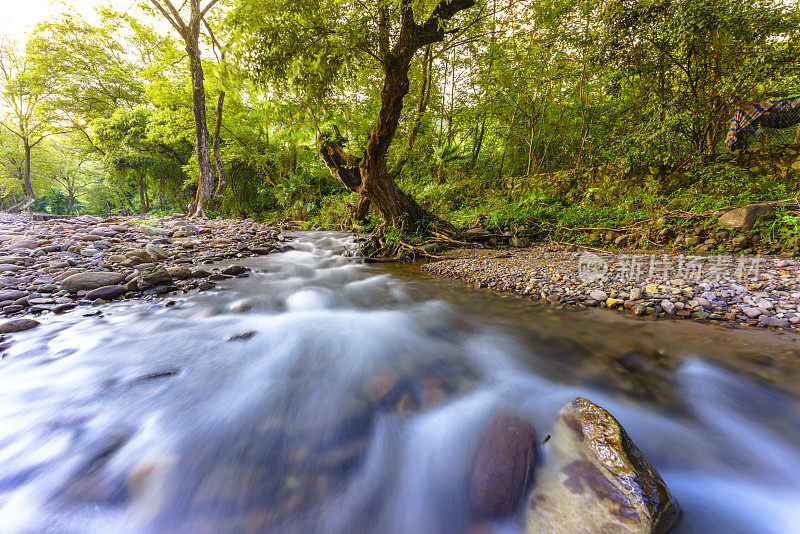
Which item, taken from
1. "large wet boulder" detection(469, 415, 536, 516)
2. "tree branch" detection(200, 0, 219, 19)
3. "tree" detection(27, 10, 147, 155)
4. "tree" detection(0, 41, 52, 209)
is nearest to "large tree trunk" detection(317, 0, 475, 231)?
"large wet boulder" detection(469, 415, 536, 516)

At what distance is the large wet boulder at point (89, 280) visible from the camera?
397cm

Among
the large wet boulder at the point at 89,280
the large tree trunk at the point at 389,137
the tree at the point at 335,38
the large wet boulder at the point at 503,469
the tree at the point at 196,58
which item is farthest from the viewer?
the tree at the point at 196,58

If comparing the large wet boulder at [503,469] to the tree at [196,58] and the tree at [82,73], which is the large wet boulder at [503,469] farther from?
the tree at [82,73]

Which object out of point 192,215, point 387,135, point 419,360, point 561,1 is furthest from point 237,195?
point 419,360

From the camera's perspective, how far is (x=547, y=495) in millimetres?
1288

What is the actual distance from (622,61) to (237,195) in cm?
2444

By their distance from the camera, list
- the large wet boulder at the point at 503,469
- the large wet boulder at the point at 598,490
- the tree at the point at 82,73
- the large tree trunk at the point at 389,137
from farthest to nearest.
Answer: the tree at the point at 82,73
the large tree trunk at the point at 389,137
the large wet boulder at the point at 503,469
the large wet boulder at the point at 598,490

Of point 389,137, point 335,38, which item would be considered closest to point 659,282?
point 389,137

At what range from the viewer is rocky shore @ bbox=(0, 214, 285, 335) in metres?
3.62

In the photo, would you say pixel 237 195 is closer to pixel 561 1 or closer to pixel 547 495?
pixel 561 1

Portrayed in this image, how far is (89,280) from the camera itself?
13.5 feet

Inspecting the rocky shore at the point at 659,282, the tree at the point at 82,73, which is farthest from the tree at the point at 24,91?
the rocky shore at the point at 659,282

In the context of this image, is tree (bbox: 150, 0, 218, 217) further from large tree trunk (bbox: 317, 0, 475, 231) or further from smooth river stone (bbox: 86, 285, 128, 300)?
smooth river stone (bbox: 86, 285, 128, 300)

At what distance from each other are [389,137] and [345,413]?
6.14 meters
